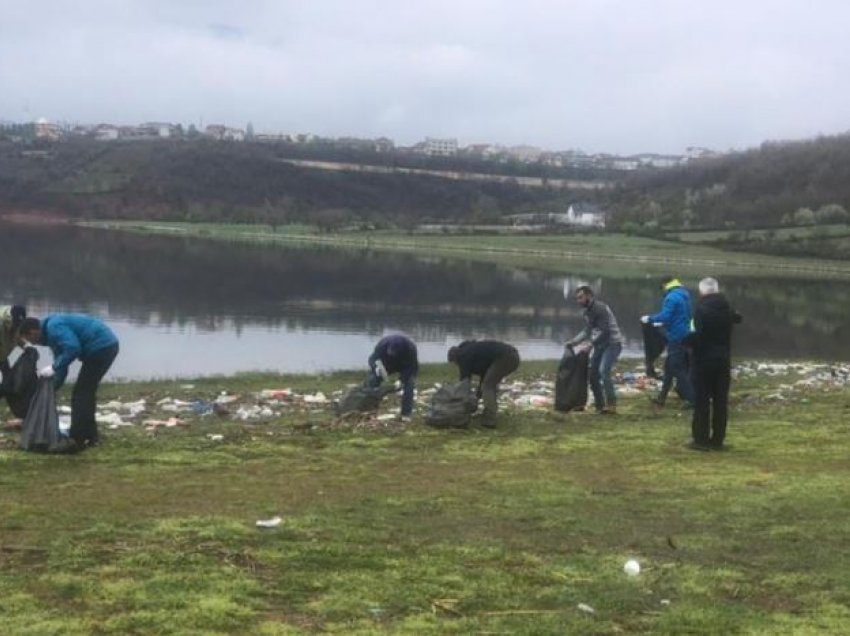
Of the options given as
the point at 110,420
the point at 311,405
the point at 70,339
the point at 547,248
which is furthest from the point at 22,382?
the point at 547,248

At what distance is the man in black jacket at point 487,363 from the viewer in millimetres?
14070

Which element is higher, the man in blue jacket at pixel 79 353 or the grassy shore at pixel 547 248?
the man in blue jacket at pixel 79 353

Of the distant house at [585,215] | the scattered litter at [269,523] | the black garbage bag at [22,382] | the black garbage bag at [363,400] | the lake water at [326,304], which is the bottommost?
the lake water at [326,304]

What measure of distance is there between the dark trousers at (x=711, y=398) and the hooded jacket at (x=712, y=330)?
0.08 m

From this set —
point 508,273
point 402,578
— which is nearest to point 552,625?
point 402,578

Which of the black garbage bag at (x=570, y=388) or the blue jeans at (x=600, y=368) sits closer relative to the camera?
the blue jeans at (x=600, y=368)

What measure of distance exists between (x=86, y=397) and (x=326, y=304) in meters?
38.0

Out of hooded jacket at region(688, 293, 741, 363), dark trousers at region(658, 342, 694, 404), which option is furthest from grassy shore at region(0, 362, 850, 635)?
dark trousers at region(658, 342, 694, 404)

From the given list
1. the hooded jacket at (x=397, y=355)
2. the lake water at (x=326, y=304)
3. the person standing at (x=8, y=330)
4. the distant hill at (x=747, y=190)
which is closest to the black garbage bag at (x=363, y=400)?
the hooded jacket at (x=397, y=355)

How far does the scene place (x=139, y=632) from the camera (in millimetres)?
5652

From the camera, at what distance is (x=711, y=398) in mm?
12375

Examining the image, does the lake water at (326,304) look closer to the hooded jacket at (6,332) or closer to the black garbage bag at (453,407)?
the black garbage bag at (453,407)

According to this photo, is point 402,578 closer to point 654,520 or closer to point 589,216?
point 654,520

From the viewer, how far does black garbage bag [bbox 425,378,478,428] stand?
13.8 meters
